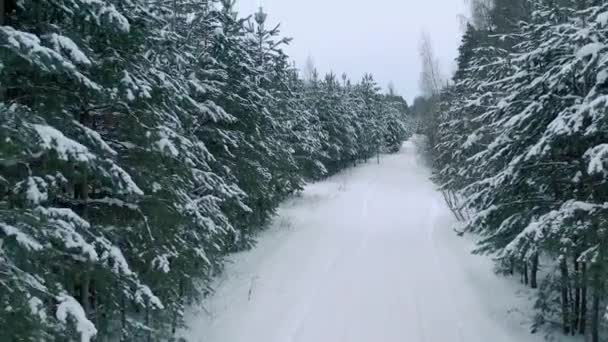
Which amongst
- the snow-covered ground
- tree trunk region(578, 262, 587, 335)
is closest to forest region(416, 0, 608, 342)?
tree trunk region(578, 262, 587, 335)

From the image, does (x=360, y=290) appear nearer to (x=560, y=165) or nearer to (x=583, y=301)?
(x=583, y=301)

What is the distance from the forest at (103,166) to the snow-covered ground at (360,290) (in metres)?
1.41

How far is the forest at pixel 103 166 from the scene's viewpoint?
4.57m

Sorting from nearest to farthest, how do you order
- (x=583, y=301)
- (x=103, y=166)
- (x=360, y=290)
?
(x=103, y=166), (x=583, y=301), (x=360, y=290)

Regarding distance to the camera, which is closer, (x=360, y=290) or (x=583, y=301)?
(x=583, y=301)

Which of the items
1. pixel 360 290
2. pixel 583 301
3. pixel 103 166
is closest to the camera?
pixel 103 166

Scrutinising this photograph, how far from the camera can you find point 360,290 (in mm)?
12297

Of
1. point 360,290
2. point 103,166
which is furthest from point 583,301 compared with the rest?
point 103,166

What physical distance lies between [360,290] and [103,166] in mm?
8339

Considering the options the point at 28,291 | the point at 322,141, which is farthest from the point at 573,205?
the point at 322,141

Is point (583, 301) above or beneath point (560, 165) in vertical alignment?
beneath

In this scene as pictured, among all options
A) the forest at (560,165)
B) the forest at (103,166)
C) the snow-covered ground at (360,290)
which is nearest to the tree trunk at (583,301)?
the forest at (560,165)

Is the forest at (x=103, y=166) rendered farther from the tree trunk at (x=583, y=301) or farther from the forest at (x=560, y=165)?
the tree trunk at (x=583, y=301)

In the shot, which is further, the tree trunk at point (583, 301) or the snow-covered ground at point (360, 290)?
the snow-covered ground at point (360, 290)
